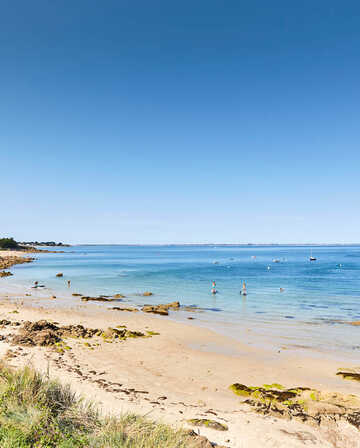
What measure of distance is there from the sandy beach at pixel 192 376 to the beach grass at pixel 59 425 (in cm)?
153

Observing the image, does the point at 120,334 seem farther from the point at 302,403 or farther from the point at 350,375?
the point at 350,375

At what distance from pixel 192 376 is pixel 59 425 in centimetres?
740

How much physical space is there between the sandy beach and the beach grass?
5.03ft

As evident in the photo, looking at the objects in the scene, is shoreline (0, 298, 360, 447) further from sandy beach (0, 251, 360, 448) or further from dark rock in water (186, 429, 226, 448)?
dark rock in water (186, 429, 226, 448)

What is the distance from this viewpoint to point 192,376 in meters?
12.3

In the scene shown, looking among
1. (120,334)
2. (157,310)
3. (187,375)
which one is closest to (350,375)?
(187,375)

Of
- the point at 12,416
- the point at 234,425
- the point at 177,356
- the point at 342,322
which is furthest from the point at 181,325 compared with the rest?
the point at 12,416

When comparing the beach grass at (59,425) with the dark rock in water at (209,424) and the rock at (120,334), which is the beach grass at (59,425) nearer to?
the dark rock in water at (209,424)

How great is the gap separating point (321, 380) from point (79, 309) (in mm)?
20801

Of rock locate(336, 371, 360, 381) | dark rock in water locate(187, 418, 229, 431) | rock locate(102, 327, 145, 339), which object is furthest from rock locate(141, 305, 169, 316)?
dark rock in water locate(187, 418, 229, 431)

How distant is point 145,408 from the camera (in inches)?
355

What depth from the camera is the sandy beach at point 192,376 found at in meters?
8.12

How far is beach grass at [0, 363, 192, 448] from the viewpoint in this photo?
5.35 metres

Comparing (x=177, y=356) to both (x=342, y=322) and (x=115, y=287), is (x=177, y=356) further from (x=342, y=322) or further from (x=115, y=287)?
(x=115, y=287)
